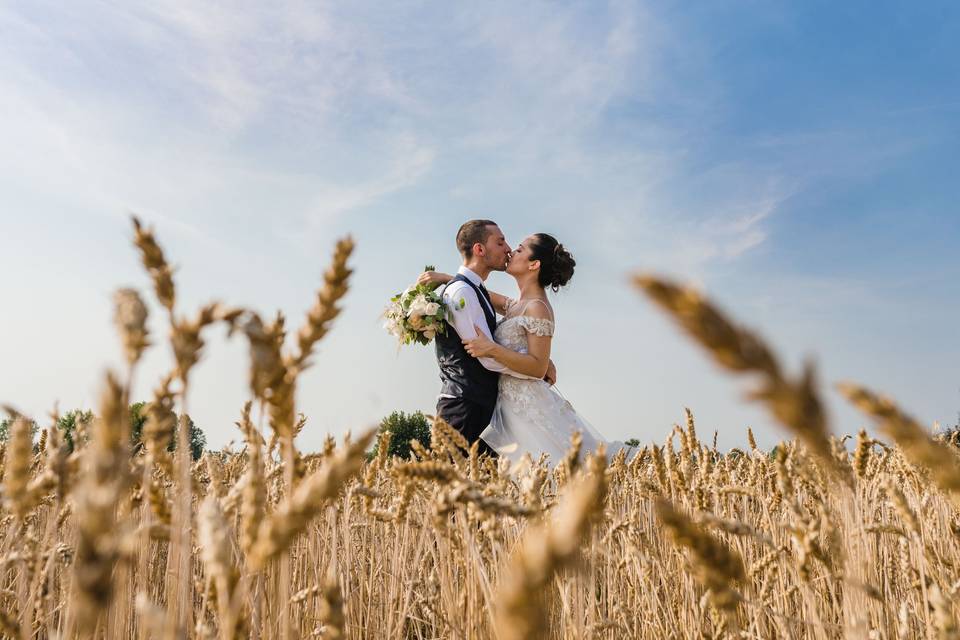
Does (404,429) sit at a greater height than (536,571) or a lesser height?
greater

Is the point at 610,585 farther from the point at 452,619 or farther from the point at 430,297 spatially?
the point at 430,297

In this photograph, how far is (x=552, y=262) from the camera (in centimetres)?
848

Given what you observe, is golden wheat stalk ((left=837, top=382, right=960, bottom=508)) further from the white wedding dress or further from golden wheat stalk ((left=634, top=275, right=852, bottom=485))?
the white wedding dress

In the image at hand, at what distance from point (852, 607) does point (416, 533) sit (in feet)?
8.62

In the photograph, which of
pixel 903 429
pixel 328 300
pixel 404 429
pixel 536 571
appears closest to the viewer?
pixel 536 571

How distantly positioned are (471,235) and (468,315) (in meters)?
1.42

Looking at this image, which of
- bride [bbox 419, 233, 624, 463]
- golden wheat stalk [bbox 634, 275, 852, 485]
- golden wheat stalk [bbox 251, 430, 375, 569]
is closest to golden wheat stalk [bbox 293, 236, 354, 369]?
golden wheat stalk [bbox 251, 430, 375, 569]

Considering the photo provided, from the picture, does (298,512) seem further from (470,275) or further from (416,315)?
(470,275)

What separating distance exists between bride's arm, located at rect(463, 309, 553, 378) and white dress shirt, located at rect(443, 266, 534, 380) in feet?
0.31

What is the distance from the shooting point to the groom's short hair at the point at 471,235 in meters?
8.33

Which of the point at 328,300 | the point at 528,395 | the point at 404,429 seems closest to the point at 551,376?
the point at 528,395

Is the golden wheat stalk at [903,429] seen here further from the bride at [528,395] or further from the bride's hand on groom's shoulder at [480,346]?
the bride's hand on groom's shoulder at [480,346]

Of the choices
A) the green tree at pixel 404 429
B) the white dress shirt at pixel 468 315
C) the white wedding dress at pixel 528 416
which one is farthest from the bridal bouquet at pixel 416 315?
the green tree at pixel 404 429

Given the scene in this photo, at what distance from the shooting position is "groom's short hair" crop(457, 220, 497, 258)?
8.33 meters
